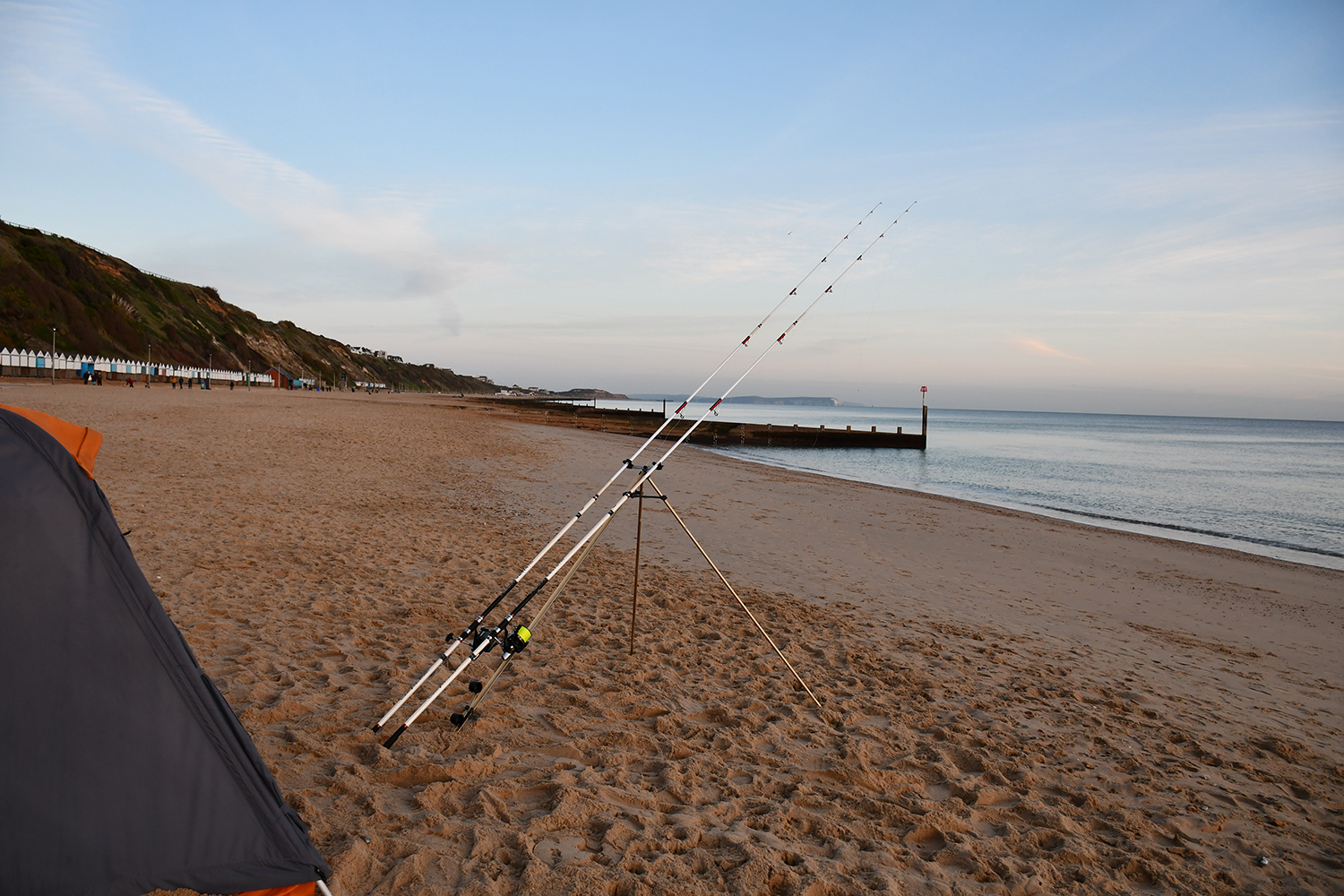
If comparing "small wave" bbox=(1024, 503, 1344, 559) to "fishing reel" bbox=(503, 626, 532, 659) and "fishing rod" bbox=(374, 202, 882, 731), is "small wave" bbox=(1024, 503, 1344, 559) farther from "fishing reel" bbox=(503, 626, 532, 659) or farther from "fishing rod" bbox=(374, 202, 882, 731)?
"fishing reel" bbox=(503, 626, 532, 659)

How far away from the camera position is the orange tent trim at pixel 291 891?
2.35 meters

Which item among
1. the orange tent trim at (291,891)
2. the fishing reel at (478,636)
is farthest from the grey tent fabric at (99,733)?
the fishing reel at (478,636)

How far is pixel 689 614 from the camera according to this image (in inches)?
243

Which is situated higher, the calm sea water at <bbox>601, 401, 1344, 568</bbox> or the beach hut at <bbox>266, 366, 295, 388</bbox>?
the beach hut at <bbox>266, 366, 295, 388</bbox>

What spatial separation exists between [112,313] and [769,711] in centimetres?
6841

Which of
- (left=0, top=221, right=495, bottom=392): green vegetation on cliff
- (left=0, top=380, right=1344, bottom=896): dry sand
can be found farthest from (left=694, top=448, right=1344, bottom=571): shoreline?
(left=0, top=221, right=495, bottom=392): green vegetation on cliff

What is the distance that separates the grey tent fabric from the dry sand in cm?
49

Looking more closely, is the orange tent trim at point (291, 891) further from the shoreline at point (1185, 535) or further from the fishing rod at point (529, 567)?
the shoreline at point (1185, 535)

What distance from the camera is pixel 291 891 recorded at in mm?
2408

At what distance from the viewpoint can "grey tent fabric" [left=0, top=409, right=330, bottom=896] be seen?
204cm

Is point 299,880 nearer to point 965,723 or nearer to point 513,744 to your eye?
point 513,744

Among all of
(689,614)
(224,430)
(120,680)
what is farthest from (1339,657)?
(224,430)

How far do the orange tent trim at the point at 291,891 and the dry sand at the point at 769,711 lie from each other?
0.46 ft

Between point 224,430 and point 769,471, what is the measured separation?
558 inches
